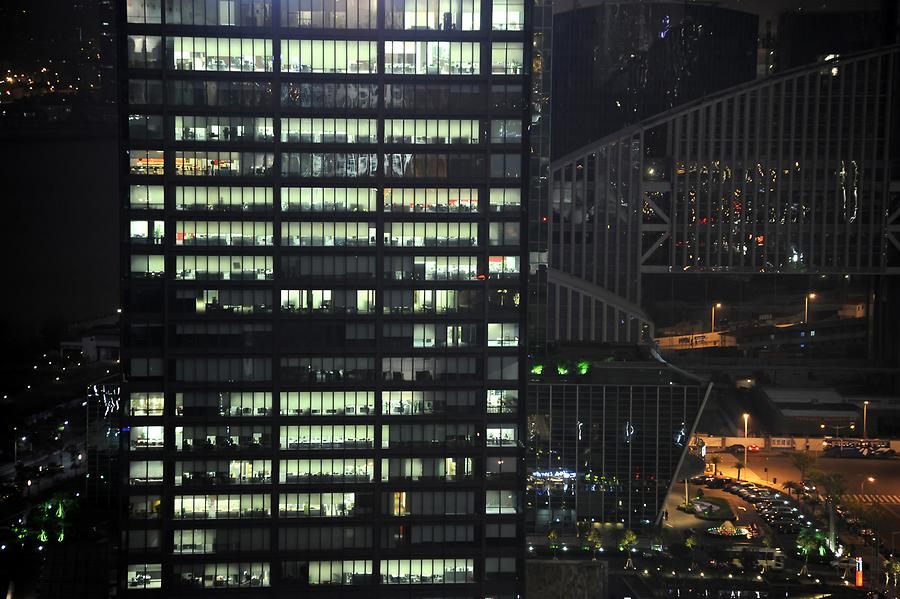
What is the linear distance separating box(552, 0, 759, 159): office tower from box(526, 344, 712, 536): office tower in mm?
57902

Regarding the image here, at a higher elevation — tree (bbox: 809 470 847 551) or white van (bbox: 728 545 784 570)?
tree (bbox: 809 470 847 551)

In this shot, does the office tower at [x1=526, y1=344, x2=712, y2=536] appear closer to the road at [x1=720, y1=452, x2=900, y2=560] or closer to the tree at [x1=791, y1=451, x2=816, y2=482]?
the road at [x1=720, y1=452, x2=900, y2=560]

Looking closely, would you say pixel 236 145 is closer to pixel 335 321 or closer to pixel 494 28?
pixel 335 321

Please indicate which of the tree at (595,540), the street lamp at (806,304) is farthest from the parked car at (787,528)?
the street lamp at (806,304)

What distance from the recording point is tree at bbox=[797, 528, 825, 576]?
72.8 m

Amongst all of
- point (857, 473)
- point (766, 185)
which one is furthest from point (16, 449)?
point (766, 185)

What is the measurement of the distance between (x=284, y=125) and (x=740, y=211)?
7537 centimetres

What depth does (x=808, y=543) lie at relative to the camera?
73125mm

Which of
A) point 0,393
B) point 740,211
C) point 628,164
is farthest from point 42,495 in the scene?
point 740,211

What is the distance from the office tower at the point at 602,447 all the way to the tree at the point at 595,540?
505mm

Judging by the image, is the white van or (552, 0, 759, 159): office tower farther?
(552, 0, 759, 159): office tower

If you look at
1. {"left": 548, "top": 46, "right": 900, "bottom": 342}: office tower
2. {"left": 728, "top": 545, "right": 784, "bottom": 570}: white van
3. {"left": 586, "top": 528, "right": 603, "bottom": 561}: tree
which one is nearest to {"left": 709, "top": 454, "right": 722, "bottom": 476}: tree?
{"left": 548, "top": 46, "right": 900, "bottom": 342}: office tower

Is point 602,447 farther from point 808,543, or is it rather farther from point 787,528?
point 787,528

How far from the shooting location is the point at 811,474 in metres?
87.3
